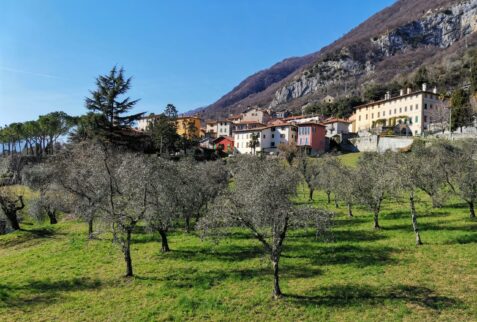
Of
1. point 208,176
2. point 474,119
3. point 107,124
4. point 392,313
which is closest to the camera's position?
point 392,313

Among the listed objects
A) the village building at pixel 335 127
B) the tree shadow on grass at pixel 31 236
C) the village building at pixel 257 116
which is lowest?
the tree shadow on grass at pixel 31 236

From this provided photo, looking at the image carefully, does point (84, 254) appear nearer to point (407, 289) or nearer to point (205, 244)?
point (205, 244)

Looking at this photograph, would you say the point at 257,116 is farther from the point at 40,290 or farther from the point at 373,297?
the point at 373,297

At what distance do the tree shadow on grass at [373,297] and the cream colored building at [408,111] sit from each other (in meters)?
83.7

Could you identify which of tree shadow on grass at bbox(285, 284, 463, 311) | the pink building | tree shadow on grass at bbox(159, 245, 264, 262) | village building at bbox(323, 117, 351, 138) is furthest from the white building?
tree shadow on grass at bbox(285, 284, 463, 311)

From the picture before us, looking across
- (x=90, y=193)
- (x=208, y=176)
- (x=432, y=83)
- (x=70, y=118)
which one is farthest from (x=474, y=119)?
(x=70, y=118)

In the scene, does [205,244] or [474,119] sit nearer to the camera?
[205,244]

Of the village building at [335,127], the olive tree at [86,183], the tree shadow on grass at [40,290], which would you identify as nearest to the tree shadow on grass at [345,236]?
the tree shadow on grass at [40,290]

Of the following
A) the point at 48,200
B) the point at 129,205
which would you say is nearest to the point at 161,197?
the point at 129,205

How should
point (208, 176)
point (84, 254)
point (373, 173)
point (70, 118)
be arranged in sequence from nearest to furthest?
point (84, 254) < point (373, 173) < point (208, 176) < point (70, 118)

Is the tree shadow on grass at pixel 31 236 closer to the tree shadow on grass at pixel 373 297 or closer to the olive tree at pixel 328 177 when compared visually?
the tree shadow on grass at pixel 373 297

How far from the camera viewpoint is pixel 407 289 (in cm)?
1762

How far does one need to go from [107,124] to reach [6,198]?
23.9m

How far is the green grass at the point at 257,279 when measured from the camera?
16.5 m
